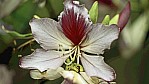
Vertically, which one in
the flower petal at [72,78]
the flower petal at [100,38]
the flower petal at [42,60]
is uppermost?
the flower petal at [100,38]

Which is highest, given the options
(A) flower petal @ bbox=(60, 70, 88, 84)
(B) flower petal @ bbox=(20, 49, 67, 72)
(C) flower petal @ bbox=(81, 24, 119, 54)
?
(C) flower petal @ bbox=(81, 24, 119, 54)

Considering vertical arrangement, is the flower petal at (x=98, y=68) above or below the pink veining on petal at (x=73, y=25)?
below

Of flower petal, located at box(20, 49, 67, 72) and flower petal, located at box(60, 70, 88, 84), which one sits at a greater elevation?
flower petal, located at box(20, 49, 67, 72)

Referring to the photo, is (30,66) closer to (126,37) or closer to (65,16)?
(65,16)

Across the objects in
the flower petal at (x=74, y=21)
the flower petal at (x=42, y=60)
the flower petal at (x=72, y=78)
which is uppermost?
the flower petal at (x=74, y=21)
